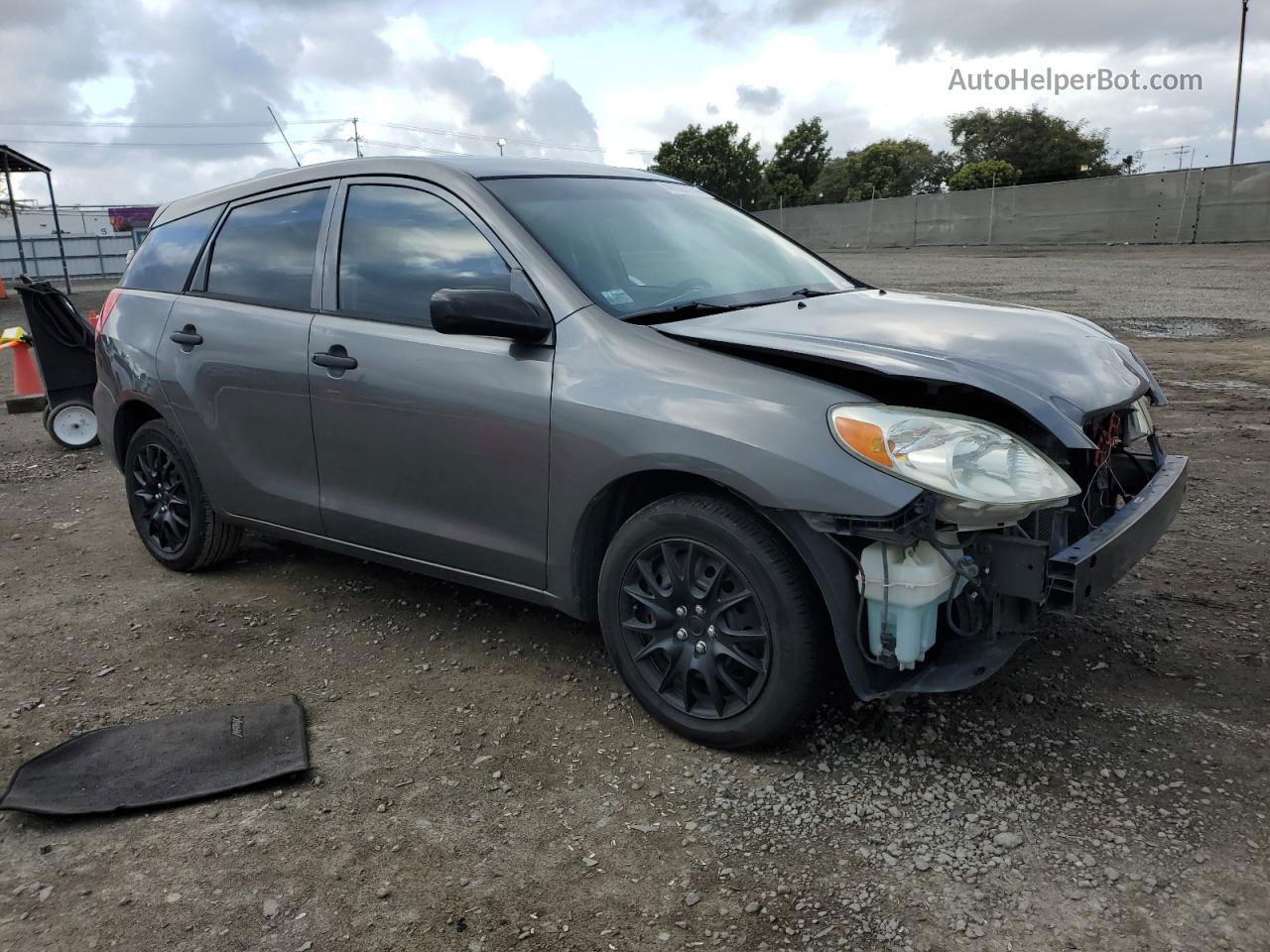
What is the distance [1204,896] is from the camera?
2.37 meters

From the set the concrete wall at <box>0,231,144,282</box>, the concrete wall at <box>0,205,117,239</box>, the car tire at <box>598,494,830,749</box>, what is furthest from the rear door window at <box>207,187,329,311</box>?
the concrete wall at <box>0,205,117,239</box>

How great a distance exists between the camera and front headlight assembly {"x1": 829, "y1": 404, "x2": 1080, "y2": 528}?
2.62m

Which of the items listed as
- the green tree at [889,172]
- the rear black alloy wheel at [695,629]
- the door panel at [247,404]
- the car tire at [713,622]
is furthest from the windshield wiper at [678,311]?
the green tree at [889,172]

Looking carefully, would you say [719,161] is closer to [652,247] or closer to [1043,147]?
[1043,147]

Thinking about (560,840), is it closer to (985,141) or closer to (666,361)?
(666,361)

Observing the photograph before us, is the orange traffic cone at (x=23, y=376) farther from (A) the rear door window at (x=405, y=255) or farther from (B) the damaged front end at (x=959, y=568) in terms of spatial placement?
(B) the damaged front end at (x=959, y=568)

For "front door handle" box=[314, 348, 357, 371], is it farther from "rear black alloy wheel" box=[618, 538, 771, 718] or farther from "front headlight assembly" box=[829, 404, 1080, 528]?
"front headlight assembly" box=[829, 404, 1080, 528]

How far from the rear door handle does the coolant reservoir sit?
2059 millimetres

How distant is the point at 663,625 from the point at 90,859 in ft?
5.59

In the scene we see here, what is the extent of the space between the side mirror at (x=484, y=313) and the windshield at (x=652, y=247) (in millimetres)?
241

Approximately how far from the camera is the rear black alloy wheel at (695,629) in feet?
9.70

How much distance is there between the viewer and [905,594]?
2.67 meters

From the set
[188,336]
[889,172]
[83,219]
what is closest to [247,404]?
[188,336]

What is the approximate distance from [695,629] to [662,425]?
622mm
